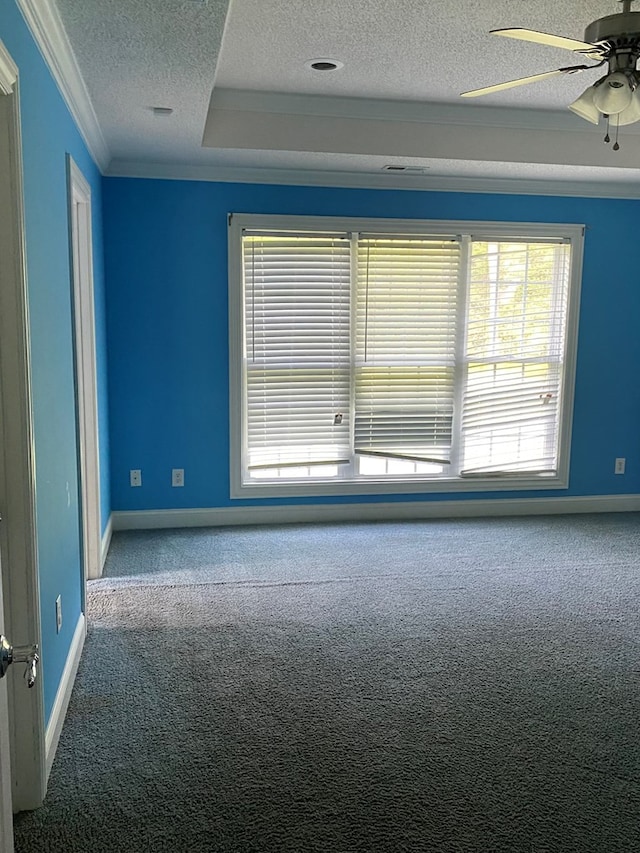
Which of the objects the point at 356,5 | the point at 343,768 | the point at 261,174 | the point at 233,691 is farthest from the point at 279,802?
the point at 261,174

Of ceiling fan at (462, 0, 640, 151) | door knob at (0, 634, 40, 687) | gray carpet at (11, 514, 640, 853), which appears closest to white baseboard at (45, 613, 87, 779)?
gray carpet at (11, 514, 640, 853)

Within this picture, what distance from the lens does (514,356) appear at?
5.14m

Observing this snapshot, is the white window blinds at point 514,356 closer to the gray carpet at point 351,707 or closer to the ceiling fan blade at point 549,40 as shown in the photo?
the gray carpet at point 351,707

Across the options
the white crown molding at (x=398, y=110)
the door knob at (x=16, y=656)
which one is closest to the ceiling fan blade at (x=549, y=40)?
the white crown molding at (x=398, y=110)

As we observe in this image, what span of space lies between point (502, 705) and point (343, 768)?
2.35ft

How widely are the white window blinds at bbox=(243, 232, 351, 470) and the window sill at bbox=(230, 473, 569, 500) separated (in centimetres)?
16

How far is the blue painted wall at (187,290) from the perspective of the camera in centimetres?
454

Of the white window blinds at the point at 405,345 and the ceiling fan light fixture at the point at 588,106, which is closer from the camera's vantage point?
the ceiling fan light fixture at the point at 588,106

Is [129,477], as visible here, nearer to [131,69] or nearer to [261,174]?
[261,174]

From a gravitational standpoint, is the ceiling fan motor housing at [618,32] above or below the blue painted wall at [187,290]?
above

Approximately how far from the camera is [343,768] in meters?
2.31

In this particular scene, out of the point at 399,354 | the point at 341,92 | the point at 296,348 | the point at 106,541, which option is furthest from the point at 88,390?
the point at 399,354

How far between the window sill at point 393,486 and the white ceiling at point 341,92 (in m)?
2.02

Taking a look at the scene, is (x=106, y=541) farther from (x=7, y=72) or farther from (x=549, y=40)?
(x=549, y=40)
